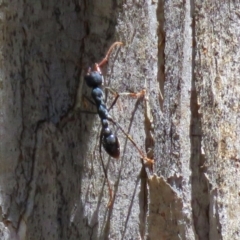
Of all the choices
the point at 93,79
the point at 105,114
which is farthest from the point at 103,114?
the point at 93,79

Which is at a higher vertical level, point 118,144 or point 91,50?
point 91,50

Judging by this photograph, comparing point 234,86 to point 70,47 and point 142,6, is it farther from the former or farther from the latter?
point 70,47

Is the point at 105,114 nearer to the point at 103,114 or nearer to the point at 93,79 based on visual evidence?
the point at 103,114

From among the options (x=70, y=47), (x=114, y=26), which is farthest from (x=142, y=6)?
(x=70, y=47)

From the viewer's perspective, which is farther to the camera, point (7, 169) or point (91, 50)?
point (91, 50)
